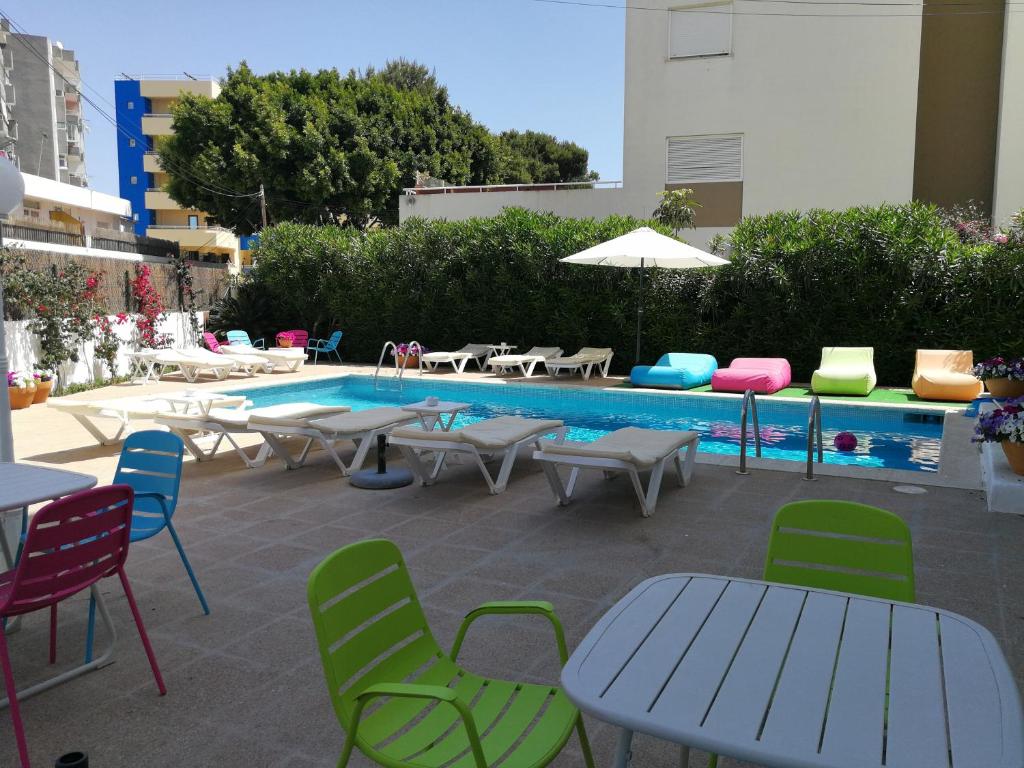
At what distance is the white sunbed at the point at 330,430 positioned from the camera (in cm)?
645

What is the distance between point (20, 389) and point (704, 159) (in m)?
14.7

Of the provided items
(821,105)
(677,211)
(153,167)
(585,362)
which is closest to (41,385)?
(585,362)

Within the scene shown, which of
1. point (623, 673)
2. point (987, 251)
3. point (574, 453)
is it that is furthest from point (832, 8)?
point (623, 673)

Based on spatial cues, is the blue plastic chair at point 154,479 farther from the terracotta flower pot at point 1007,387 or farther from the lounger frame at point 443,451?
the terracotta flower pot at point 1007,387

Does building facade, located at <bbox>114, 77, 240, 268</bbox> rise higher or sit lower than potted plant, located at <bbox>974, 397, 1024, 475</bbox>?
higher

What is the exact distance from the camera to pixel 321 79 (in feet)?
88.3

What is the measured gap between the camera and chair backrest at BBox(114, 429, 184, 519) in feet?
12.3

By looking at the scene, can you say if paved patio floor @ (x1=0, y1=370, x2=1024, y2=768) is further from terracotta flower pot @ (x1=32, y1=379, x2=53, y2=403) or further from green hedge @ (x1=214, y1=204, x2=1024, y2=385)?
green hedge @ (x1=214, y1=204, x2=1024, y2=385)

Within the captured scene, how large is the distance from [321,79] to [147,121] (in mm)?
27185

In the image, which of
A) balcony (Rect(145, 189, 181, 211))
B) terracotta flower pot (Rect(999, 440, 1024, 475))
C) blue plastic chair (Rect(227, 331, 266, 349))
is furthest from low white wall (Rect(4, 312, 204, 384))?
balcony (Rect(145, 189, 181, 211))

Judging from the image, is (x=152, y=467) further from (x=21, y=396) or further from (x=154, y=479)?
(x=21, y=396)

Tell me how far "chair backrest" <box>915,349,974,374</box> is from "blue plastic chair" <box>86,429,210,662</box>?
10572 mm

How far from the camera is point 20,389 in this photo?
10.5 m

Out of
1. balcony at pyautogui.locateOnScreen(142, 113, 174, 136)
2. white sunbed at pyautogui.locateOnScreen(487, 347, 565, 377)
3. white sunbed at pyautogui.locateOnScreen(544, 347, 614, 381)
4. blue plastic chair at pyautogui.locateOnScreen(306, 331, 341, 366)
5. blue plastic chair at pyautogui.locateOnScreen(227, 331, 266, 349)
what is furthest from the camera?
balcony at pyautogui.locateOnScreen(142, 113, 174, 136)
